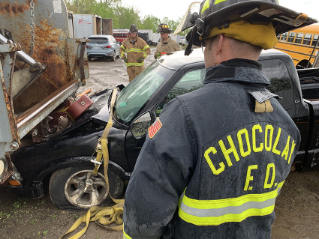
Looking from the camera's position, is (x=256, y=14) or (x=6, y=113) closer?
(x=256, y=14)

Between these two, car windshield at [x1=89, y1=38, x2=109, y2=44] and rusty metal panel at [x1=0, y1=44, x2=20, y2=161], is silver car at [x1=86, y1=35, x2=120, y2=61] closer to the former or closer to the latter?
car windshield at [x1=89, y1=38, x2=109, y2=44]

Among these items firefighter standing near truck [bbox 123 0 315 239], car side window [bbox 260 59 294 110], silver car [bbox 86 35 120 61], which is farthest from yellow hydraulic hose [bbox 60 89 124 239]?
silver car [bbox 86 35 120 61]

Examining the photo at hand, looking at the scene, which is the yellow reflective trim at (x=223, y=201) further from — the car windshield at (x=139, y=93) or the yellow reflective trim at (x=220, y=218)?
the car windshield at (x=139, y=93)

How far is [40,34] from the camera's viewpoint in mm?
3018

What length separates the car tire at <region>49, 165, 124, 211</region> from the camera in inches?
95.3

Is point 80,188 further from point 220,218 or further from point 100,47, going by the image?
point 100,47

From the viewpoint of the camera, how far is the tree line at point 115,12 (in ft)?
105

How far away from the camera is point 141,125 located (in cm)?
226

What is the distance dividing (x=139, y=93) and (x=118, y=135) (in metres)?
0.52

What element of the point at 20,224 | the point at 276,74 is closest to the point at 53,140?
the point at 20,224

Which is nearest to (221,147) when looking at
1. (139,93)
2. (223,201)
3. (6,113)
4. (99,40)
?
(223,201)

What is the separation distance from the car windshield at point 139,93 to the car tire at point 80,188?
667 mm

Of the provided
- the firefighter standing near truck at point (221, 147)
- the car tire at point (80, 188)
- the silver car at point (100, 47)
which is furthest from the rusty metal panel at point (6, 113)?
the silver car at point (100, 47)

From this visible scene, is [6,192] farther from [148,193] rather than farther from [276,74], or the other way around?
[276,74]
